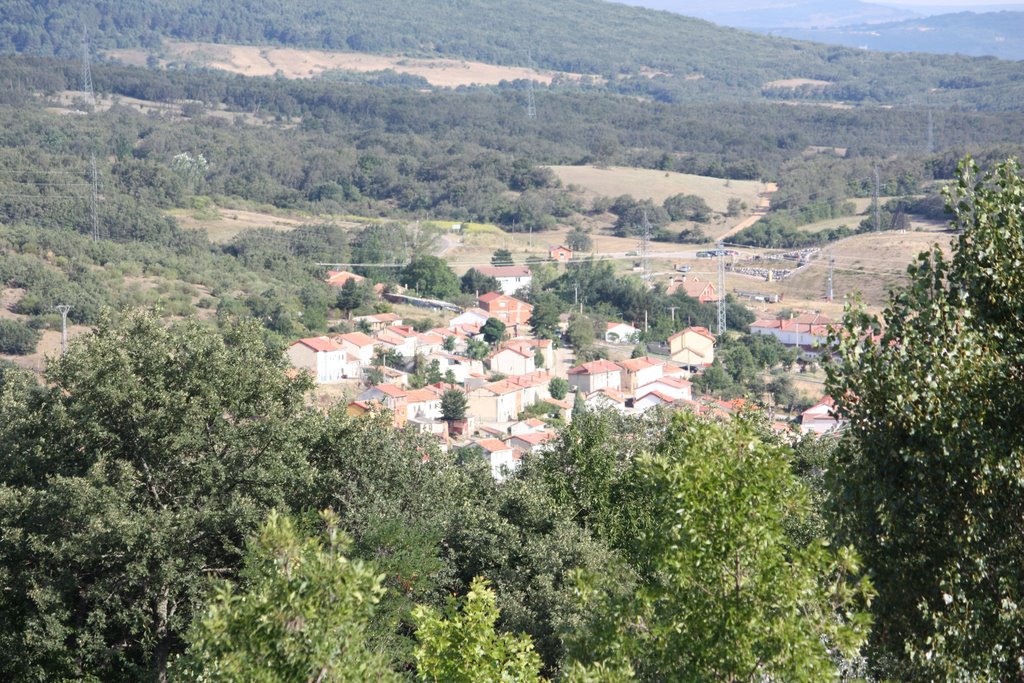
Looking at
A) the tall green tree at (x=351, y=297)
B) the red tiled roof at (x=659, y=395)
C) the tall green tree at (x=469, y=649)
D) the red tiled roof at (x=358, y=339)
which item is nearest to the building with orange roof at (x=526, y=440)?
the red tiled roof at (x=659, y=395)

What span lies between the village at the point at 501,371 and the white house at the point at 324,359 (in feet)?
0.09

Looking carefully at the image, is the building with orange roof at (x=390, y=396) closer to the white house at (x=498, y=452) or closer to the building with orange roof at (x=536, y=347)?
the white house at (x=498, y=452)

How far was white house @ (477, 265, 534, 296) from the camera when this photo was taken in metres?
44.7

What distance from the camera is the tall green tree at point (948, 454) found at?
4.66 metres

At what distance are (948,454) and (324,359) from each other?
2583 cm

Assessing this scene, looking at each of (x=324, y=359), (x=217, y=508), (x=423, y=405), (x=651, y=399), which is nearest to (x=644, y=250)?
(x=651, y=399)

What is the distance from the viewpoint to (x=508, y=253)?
51.1m

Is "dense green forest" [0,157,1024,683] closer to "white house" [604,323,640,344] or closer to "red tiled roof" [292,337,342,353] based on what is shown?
"red tiled roof" [292,337,342,353]

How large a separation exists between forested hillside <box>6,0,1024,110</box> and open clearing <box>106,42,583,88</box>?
15.5 feet

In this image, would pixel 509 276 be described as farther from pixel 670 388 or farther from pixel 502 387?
pixel 502 387

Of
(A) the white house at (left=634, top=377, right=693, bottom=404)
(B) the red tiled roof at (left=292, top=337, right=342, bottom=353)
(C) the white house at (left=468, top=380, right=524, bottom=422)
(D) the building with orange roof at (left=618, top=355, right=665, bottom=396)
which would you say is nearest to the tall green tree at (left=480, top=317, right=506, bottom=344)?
(D) the building with orange roof at (left=618, top=355, right=665, bottom=396)

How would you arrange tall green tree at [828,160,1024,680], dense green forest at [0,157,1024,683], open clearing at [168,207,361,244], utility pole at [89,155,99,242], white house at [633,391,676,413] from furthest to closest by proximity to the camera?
1. open clearing at [168,207,361,244]
2. utility pole at [89,155,99,242]
3. white house at [633,391,676,413]
4. tall green tree at [828,160,1024,680]
5. dense green forest at [0,157,1024,683]

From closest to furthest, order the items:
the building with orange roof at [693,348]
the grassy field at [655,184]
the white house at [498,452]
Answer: the white house at [498,452] → the building with orange roof at [693,348] → the grassy field at [655,184]

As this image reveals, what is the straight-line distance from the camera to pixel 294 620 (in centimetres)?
430
